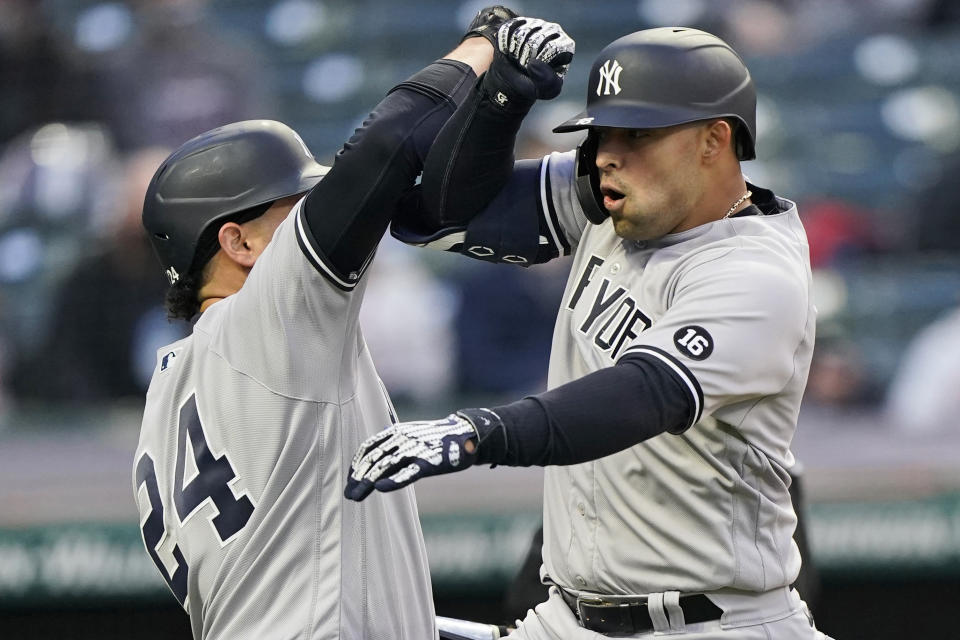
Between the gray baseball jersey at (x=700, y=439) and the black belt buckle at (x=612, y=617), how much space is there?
30mm

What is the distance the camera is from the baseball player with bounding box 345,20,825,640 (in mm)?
2295

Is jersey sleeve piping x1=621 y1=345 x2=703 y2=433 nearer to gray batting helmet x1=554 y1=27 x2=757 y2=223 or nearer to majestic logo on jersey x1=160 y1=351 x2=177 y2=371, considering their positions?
Answer: gray batting helmet x1=554 y1=27 x2=757 y2=223

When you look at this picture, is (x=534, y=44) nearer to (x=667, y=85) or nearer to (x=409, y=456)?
(x=667, y=85)

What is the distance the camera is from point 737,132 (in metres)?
2.48

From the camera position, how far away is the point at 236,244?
270 centimetres

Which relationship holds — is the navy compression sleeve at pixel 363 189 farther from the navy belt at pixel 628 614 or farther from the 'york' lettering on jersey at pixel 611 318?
the navy belt at pixel 628 614

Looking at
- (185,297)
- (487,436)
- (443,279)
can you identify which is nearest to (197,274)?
(185,297)

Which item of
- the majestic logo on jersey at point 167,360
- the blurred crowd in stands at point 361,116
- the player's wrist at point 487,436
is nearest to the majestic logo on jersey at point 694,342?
the player's wrist at point 487,436

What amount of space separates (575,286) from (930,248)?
13.4 feet

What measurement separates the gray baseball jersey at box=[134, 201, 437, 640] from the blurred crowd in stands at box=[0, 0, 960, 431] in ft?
11.3

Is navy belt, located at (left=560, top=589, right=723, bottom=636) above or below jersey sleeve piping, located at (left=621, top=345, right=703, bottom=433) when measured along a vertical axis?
below

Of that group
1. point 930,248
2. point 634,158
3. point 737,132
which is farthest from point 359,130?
point 930,248

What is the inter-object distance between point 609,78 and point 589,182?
225 mm

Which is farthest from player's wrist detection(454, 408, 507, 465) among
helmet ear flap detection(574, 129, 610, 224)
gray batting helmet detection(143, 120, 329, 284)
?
gray batting helmet detection(143, 120, 329, 284)
